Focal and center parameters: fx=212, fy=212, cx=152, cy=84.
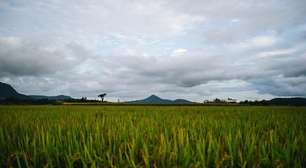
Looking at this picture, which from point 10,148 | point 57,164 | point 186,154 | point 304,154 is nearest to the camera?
point 186,154

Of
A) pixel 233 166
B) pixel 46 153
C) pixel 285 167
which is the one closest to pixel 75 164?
pixel 46 153

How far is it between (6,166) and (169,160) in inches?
62.5

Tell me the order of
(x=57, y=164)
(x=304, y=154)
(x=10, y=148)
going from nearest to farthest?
(x=57, y=164)
(x=304, y=154)
(x=10, y=148)

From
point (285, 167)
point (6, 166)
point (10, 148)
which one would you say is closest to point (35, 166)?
point (6, 166)

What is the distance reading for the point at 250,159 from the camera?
1.88 meters

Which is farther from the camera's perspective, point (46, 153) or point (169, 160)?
point (46, 153)

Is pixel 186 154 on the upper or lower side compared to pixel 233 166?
upper

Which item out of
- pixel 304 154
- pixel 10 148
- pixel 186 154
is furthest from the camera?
pixel 10 148

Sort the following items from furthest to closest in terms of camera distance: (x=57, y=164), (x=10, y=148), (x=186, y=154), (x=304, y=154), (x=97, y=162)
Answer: (x=10, y=148) → (x=304, y=154) → (x=57, y=164) → (x=97, y=162) → (x=186, y=154)

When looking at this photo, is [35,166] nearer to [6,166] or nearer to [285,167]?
[6,166]

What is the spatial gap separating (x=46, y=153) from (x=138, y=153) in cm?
87

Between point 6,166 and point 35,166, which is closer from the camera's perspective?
point 35,166

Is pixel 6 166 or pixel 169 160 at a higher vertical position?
pixel 169 160

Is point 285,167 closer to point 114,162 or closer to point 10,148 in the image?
point 114,162
